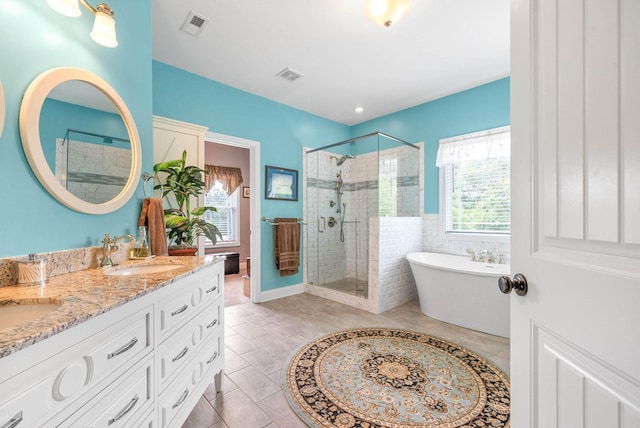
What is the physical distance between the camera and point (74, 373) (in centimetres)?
74


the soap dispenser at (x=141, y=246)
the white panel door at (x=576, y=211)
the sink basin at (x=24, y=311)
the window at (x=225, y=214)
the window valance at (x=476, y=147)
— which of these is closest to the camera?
the white panel door at (x=576, y=211)

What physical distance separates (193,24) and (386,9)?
160 centimetres

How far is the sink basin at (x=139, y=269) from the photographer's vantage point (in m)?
1.51

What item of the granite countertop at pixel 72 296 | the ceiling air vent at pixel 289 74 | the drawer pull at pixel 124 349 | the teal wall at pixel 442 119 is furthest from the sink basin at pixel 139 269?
the teal wall at pixel 442 119

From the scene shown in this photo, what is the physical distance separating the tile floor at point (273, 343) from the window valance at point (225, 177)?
9.12 feet

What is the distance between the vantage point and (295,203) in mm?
4012

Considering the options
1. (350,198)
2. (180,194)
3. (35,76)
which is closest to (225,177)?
(350,198)

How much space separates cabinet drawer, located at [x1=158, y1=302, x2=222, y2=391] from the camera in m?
1.15

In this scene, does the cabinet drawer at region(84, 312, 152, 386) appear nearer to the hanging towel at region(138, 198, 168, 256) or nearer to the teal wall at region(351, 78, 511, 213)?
the hanging towel at region(138, 198, 168, 256)

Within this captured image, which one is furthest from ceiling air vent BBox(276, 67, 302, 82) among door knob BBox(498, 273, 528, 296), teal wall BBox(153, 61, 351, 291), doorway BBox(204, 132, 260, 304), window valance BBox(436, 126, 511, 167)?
door knob BBox(498, 273, 528, 296)

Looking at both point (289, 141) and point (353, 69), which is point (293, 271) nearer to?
point (289, 141)

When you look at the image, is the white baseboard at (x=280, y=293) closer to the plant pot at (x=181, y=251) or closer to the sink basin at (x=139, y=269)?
the plant pot at (x=181, y=251)

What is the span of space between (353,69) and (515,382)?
3032 mm

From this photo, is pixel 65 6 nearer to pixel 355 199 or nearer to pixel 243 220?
pixel 355 199
